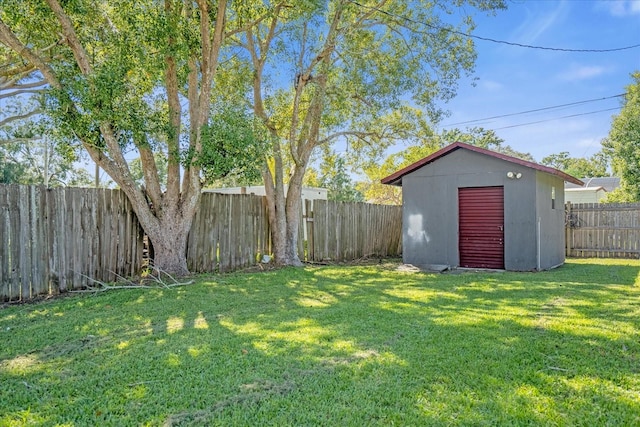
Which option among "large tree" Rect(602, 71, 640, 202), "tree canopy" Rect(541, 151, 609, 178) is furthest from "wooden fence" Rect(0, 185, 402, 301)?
"tree canopy" Rect(541, 151, 609, 178)

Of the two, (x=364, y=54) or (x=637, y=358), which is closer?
(x=637, y=358)

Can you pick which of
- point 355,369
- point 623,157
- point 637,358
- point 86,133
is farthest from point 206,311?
point 623,157

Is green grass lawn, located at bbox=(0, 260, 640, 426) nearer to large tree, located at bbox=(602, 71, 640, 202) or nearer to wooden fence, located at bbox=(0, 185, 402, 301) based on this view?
wooden fence, located at bbox=(0, 185, 402, 301)

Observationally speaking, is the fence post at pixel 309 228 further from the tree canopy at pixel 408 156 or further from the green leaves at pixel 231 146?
the tree canopy at pixel 408 156

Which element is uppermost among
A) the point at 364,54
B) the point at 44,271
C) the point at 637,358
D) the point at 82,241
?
the point at 364,54

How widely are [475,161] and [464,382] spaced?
7.52m

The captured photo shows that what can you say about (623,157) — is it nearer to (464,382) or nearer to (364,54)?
(364,54)

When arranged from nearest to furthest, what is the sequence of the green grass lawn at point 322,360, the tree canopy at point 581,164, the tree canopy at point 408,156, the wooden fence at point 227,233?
the green grass lawn at point 322,360
the wooden fence at point 227,233
the tree canopy at point 408,156
the tree canopy at point 581,164

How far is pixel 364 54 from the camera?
370 inches

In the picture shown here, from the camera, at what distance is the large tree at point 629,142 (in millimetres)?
16188

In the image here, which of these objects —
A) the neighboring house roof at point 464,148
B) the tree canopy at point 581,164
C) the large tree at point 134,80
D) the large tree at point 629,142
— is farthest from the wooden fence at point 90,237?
the tree canopy at point 581,164

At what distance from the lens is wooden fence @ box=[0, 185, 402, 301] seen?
17.9 ft

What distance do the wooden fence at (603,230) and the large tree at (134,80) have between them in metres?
11.2

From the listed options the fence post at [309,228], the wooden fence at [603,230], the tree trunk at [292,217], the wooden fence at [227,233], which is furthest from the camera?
the wooden fence at [603,230]
